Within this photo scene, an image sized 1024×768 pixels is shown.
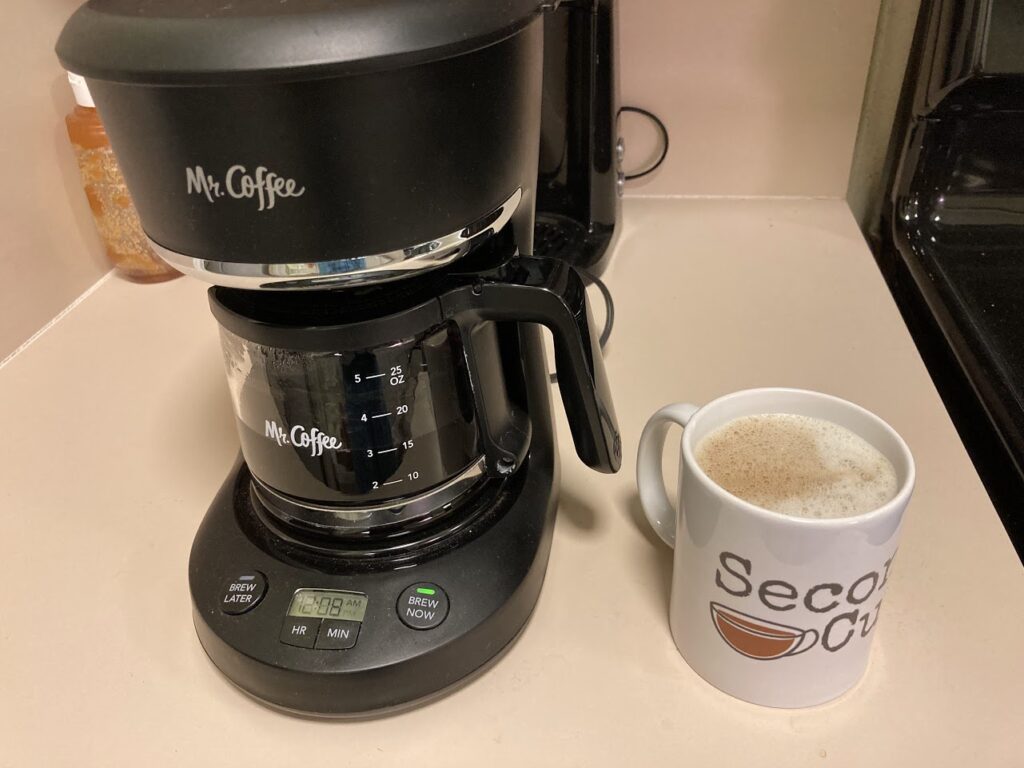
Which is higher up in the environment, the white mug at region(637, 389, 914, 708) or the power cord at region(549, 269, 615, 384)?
the white mug at region(637, 389, 914, 708)

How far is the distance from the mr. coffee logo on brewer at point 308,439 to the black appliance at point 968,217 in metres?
0.44

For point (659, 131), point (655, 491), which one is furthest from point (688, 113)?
point (655, 491)

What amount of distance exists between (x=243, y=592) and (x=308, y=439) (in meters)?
0.09

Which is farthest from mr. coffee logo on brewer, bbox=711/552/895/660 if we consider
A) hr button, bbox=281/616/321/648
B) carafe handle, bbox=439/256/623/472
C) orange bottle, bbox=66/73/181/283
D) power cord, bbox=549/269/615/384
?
orange bottle, bbox=66/73/181/283

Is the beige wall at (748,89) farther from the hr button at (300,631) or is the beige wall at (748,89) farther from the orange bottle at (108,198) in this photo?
the hr button at (300,631)

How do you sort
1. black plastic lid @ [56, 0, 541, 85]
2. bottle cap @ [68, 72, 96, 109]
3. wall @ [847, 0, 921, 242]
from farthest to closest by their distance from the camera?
wall @ [847, 0, 921, 242] → bottle cap @ [68, 72, 96, 109] → black plastic lid @ [56, 0, 541, 85]

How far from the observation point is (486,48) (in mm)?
334

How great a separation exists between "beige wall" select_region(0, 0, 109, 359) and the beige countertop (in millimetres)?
37

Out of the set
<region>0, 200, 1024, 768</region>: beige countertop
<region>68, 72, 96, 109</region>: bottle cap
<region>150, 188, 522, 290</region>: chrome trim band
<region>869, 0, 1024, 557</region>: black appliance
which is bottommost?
<region>0, 200, 1024, 768</region>: beige countertop

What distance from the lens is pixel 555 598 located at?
50 cm

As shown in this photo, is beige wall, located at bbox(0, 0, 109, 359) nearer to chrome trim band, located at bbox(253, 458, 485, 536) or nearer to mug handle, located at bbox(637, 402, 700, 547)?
chrome trim band, located at bbox(253, 458, 485, 536)

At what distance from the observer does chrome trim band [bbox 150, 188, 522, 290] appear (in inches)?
13.8

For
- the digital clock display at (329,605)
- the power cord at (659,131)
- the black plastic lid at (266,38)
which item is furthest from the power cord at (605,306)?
the black plastic lid at (266,38)

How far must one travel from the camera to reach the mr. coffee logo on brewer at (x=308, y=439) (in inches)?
17.0
